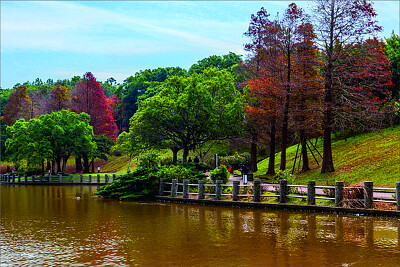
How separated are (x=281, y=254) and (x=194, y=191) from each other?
737 inches

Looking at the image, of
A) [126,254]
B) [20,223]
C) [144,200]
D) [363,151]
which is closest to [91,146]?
[144,200]

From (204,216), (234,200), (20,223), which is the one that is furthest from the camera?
(234,200)

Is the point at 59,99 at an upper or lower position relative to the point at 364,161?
upper

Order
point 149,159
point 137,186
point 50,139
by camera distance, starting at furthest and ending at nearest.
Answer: point 50,139
point 149,159
point 137,186

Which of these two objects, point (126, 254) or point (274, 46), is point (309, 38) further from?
point (126, 254)

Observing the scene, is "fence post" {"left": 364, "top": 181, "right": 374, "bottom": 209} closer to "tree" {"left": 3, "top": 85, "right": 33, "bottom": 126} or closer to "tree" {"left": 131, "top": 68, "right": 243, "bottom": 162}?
"tree" {"left": 131, "top": 68, "right": 243, "bottom": 162}

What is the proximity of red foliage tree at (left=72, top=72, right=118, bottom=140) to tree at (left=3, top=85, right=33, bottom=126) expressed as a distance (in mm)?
16025

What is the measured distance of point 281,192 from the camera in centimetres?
2477

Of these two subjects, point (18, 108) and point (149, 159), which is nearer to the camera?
point (149, 159)


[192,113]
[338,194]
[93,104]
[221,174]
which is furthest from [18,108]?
[338,194]

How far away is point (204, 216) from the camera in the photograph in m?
22.6

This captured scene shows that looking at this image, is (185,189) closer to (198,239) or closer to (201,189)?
(201,189)

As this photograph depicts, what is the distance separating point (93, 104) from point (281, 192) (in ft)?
224

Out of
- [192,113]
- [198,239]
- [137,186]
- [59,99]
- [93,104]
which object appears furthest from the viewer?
[59,99]
